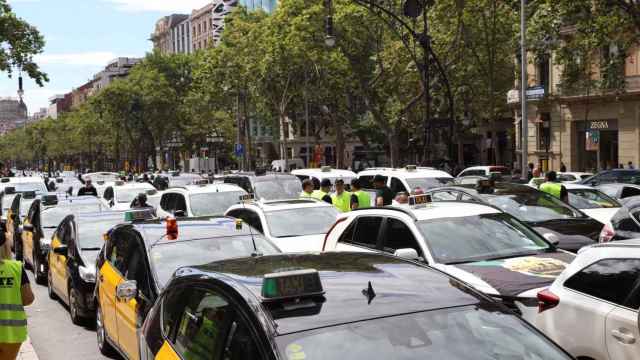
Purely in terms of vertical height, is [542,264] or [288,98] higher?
[288,98]

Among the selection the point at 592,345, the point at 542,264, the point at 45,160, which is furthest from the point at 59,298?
the point at 45,160

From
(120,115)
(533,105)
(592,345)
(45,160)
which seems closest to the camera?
(592,345)

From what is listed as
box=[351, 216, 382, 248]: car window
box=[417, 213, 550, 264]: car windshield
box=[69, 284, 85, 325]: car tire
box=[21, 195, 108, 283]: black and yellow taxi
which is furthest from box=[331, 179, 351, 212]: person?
box=[417, 213, 550, 264]: car windshield

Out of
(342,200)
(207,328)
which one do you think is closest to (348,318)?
(207,328)

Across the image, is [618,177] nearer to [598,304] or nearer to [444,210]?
[444,210]

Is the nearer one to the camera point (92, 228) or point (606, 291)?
point (606, 291)

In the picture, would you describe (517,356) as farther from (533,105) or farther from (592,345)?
(533,105)

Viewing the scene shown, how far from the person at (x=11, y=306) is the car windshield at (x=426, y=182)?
12.5m

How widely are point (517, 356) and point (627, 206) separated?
6.48m

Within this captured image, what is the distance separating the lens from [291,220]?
12773 mm

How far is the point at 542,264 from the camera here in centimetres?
746

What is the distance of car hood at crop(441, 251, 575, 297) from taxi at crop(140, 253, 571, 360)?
2.81 metres

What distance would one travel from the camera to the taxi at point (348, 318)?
331 centimetres

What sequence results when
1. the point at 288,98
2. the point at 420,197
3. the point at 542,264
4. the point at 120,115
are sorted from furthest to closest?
1. the point at 120,115
2. the point at 288,98
3. the point at 420,197
4. the point at 542,264
